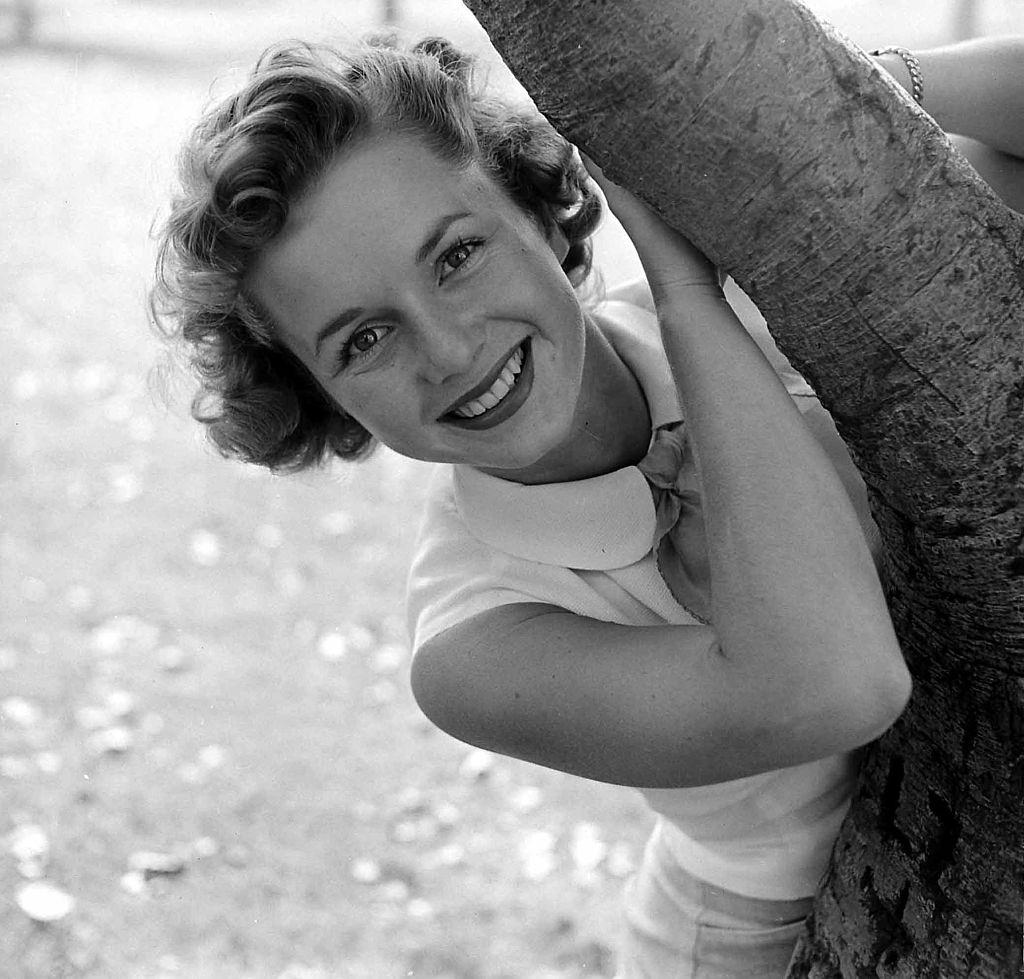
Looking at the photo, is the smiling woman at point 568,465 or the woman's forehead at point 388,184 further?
the woman's forehead at point 388,184

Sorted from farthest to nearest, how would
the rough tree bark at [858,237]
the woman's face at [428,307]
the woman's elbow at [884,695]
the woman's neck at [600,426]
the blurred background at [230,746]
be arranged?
the blurred background at [230,746], the woman's neck at [600,426], the woman's face at [428,307], the woman's elbow at [884,695], the rough tree bark at [858,237]

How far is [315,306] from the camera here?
212 cm

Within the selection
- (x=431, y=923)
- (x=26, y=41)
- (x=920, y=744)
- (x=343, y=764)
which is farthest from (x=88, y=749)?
(x=26, y=41)

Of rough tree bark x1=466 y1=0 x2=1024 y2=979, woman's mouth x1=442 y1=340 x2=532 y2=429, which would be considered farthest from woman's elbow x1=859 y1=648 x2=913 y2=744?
woman's mouth x1=442 y1=340 x2=532 y2=429

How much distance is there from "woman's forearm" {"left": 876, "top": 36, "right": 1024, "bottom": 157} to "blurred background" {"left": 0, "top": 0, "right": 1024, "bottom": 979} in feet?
3.22

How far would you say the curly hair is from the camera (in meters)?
2.12

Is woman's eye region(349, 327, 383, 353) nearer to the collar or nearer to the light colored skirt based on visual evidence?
the collar

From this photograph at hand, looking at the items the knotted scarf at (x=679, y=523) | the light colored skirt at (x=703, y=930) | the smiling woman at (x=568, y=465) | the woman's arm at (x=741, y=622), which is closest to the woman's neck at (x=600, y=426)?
the smiling woman at (x=568, y=465)

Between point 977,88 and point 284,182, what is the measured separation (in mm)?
1072

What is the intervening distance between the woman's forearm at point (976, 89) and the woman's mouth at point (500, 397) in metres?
0.73

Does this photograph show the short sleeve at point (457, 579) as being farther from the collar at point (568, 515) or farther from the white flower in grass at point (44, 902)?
the white flower in grass at point (44, 902)

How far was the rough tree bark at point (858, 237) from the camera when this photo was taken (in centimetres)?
146

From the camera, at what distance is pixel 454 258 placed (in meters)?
2.10

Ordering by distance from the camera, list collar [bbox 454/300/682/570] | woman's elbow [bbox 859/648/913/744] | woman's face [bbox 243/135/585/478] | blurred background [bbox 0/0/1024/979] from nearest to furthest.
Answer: woman's elbow [bbox 859/648/913/744] < woman's face [bbox 243/135/585/478] < collar [bbox 454/300/682/570] < blurred background [bbox 0/0/1024/979]
